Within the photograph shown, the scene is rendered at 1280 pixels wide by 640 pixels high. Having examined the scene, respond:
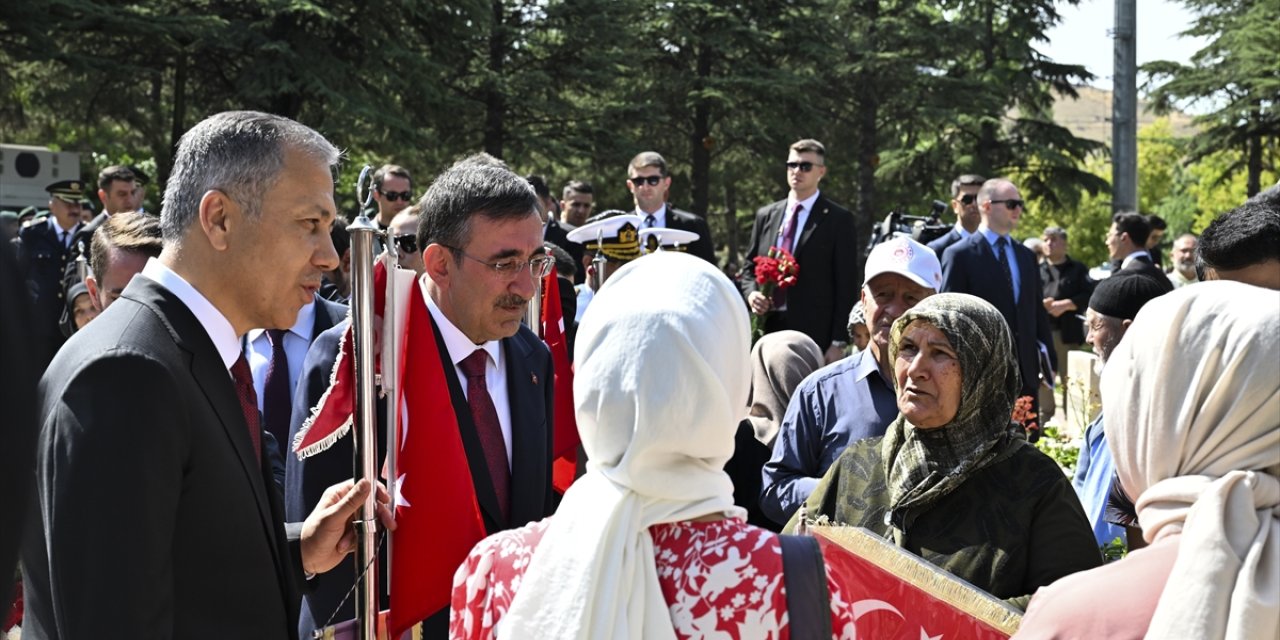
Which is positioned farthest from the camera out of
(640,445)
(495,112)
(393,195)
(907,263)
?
(495,112)

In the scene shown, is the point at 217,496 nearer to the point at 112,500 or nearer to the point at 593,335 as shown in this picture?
the point at 112,500

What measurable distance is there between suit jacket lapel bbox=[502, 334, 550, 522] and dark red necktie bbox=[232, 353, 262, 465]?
2.82 ft

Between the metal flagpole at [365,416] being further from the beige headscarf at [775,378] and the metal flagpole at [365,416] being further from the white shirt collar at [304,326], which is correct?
the beige headscarf at [775,378]

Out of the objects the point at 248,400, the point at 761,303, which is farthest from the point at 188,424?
the point at 761,303

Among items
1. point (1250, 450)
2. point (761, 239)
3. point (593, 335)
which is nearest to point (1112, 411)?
point (1250, 450)

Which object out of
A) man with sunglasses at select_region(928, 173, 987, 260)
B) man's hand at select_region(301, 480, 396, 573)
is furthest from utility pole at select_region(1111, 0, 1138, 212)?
man's hand at select_region(301, 480, 396, 573)

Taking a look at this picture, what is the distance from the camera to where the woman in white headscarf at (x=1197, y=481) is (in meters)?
1.97

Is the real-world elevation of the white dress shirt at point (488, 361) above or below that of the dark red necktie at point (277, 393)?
above

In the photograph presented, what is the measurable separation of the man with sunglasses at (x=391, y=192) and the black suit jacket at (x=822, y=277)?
267 cm

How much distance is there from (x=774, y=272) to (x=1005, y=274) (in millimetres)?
2060

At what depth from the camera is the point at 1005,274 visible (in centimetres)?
968

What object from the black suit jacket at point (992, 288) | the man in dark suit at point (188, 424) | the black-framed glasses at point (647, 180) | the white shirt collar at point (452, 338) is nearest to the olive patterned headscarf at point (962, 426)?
the white shirt collar at point (452, 338)

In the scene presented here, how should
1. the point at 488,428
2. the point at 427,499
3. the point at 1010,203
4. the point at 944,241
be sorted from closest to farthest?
the point at 427,499
the point at 488,428
the point at 1010,203
the point at 944,241

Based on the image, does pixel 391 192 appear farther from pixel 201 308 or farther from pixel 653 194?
pixel 201 308
